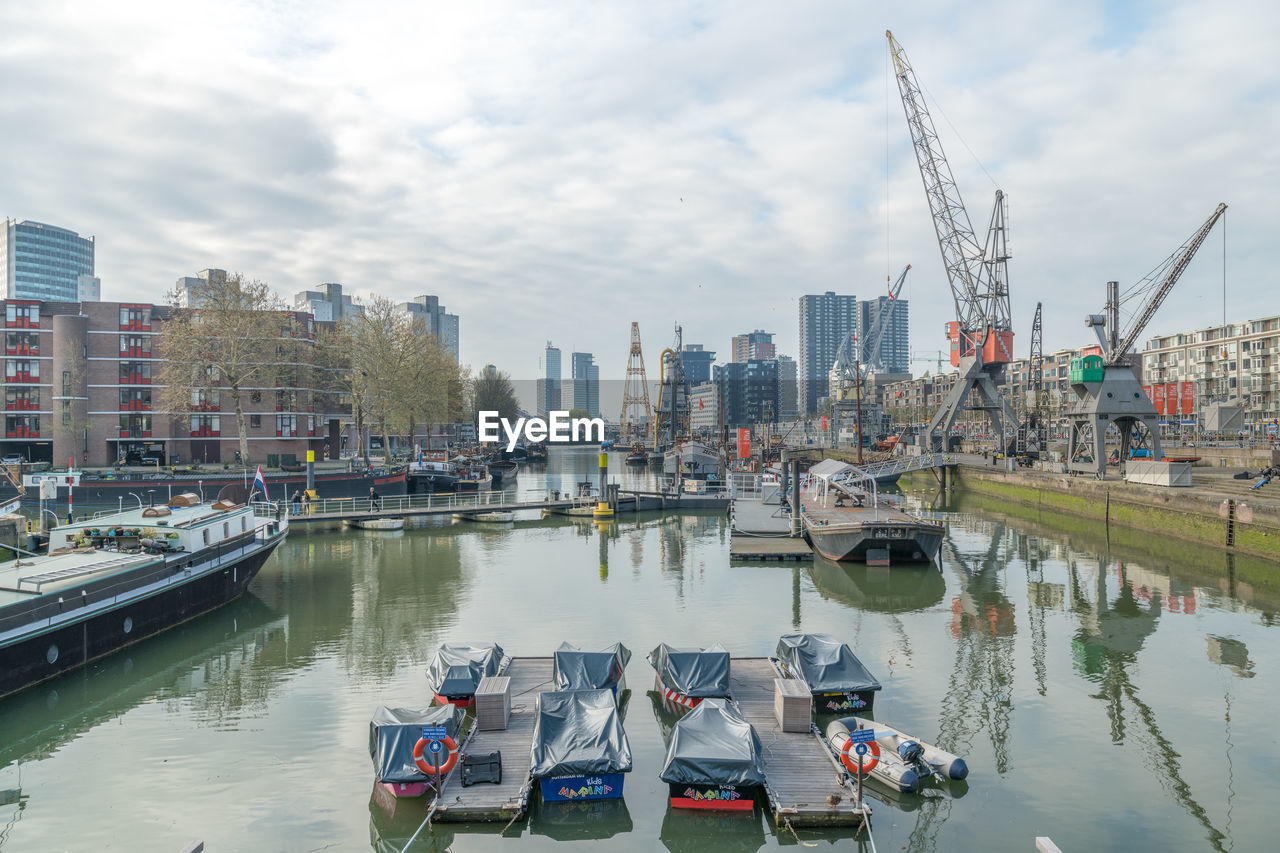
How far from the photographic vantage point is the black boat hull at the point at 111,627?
19.9 meters

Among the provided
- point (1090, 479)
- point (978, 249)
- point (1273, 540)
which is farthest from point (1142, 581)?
point (978, 249)

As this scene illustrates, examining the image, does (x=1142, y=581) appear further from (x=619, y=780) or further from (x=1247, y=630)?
(x=619, y=780)

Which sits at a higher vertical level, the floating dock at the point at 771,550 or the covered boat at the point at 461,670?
the covered boat at the point at 461,670

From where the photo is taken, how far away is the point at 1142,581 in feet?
115

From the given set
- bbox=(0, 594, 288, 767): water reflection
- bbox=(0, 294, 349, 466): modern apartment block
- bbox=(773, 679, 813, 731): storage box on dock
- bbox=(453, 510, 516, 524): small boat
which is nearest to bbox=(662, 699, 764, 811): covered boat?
bbox=(773, 679, 813, 731): storage box on dock

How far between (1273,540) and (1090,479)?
1861cm

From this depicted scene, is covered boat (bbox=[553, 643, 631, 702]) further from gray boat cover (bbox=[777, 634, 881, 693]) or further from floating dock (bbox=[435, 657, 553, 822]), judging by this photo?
gray boat cover (bbox=[777, 634, 881, 693])

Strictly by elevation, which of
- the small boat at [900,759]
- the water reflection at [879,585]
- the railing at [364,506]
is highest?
the railing at [364,506]

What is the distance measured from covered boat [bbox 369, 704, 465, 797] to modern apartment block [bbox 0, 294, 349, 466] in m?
59.3

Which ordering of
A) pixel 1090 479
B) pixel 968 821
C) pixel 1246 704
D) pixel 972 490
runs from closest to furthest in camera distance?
1. pixel 968 821
2. pixel 1246 704
3. pixel 1090 479
4. pixel 972 490

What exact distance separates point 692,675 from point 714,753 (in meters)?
4.36

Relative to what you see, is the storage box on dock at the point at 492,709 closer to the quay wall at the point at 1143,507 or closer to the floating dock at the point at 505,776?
the floating dock at the point at 505,776

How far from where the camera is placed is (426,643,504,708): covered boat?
1852cm

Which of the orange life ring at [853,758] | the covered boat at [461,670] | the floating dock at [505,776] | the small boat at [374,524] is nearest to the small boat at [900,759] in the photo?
the orange life ring at [853,758]
